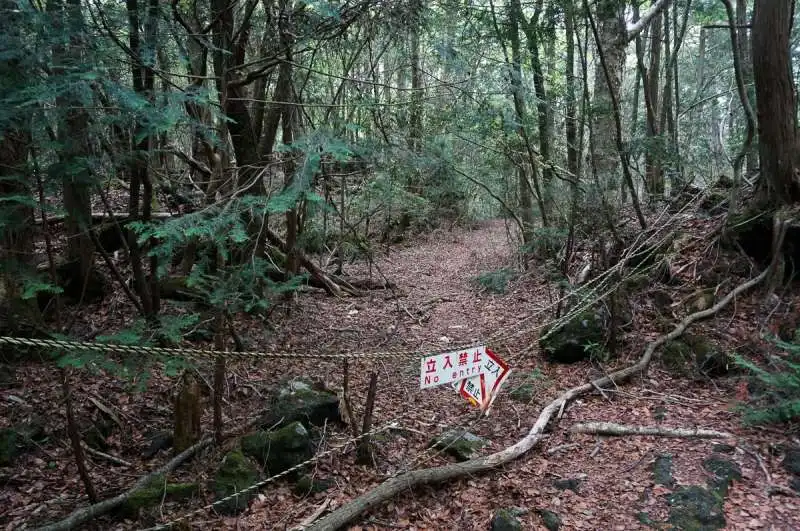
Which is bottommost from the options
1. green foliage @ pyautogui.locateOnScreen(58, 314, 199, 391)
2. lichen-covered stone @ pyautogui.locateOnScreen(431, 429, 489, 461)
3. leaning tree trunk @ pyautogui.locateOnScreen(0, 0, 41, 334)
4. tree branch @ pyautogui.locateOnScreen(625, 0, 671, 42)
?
lichen-covered stone @ pyautogui.locateOnScreen(431, 429, 489, 461)

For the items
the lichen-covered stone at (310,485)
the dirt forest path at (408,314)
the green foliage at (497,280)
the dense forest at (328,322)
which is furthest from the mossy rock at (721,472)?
the green foliage at (497,280)

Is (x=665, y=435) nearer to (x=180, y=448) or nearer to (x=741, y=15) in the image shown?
(x=180, y=448)

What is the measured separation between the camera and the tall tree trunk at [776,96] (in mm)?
5582

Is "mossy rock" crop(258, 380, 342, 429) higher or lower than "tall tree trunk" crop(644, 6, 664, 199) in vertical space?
lower

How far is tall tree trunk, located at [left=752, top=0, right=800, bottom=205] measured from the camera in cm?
558

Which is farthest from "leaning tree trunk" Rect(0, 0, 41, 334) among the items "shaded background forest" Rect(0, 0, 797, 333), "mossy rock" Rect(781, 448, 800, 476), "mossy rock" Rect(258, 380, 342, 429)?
"mossy rock" Rect(781, 448, 800, 476)

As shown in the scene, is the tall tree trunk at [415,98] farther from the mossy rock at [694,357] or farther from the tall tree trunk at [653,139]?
the mossy rock at [694,357]

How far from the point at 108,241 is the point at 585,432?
6.97 meters

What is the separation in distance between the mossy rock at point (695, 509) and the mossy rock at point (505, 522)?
3.37 ft

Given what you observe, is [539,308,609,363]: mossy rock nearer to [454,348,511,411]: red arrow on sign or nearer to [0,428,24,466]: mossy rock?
[454,348,511,411]: red arrow on sign

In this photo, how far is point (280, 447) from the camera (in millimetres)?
4172

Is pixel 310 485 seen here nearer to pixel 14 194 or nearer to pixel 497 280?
pixel 14 194

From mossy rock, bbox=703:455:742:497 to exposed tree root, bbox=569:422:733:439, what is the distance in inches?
11.9

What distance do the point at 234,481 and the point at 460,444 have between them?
6.45ft
